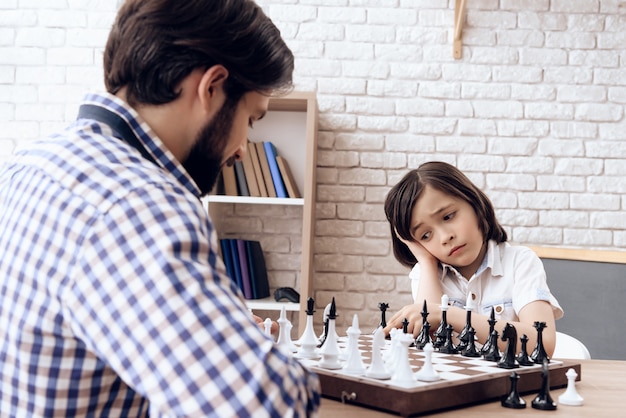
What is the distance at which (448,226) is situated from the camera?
207cm

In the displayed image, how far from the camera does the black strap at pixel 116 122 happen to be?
2.87 feet

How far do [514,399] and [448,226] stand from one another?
97cm

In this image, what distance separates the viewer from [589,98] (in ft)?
11.3

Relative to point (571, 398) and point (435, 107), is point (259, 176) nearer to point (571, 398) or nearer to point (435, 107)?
point (435, 107)

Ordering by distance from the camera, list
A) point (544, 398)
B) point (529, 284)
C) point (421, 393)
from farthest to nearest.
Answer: point (529, 284), point (544, 398), point (421, 393)

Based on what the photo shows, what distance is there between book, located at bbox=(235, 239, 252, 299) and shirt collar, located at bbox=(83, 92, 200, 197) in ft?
7.70

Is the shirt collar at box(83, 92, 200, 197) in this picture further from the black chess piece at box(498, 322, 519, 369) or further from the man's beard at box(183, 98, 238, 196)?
the black chess piece at box(498, 322, 519, 369)

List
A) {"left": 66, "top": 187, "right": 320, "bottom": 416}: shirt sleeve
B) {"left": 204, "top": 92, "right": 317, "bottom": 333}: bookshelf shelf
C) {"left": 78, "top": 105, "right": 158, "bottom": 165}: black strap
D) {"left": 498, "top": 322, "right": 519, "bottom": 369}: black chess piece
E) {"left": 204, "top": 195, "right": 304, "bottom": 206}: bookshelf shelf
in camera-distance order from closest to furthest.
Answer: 1. {"left": 66, "top": 187, "right": 320, "bottom": 416}: shirt sleeve
2. {"left": 78, "top": 105, "right": 158, "bottom": 165}: black strap
3. {"left": 498, "top": 322, "right": 519, "bottom": 369}: black chess piece
4. {"left": 204, "top": 195, "right": 304, "bottom": 206}: bookshelf shelf
5. {"left": 204, "top": 92, "right": 317, "bottom": 333}: bookshelf shelf

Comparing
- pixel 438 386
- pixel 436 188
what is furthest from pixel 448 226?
pixel 438 386

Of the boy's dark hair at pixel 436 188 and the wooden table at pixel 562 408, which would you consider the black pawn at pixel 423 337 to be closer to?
the wooden table at pixel 562 408

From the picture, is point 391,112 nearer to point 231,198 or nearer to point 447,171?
point 231,198

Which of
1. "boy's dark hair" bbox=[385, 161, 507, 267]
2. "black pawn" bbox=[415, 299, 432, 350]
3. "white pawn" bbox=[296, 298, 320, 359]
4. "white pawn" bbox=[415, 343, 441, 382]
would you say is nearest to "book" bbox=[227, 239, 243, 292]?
"boy's dark hair" bbox=[385, 161, 507, 267]

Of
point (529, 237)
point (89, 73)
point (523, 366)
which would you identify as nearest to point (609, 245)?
point (529, 237)

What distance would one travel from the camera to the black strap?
2.87 ft
